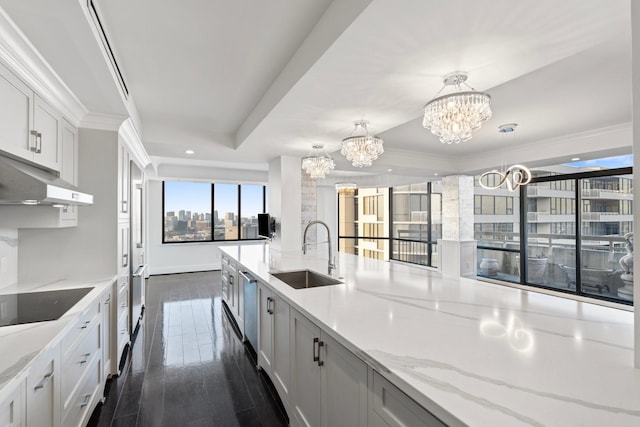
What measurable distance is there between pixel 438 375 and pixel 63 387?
6.07 ft

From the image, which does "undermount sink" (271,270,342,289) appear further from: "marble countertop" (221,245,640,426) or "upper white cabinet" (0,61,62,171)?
"upper white cabinet" (0,61,62,171)

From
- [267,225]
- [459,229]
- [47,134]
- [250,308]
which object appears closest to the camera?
[47,134]

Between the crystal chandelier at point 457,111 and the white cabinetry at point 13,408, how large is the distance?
2482 mm

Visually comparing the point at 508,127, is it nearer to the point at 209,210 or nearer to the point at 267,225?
the point at 267,225

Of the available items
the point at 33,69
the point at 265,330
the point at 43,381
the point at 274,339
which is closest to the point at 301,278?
the point at 265,330

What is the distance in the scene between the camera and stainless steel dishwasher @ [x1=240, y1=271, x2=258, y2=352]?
271 centimetres

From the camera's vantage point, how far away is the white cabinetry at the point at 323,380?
3.98 feet

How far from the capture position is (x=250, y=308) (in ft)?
9.54

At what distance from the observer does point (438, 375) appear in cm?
92

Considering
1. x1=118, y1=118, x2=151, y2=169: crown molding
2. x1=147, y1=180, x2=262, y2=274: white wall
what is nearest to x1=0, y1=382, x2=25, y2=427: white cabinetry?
x1=118, y1=118, x2=151, y2=169: crown molding

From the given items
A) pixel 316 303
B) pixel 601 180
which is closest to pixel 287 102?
pixel 316 303

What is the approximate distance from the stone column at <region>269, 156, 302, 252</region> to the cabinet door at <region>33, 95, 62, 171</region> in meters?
2.79

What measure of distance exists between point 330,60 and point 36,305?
7.60ft

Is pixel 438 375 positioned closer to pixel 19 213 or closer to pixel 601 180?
pixel 19 213
